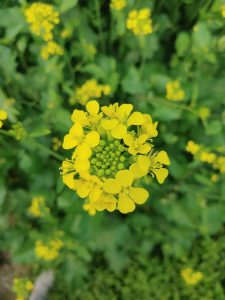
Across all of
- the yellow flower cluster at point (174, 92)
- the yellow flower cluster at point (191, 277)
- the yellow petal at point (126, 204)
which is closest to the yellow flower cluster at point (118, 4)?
the yellow flower cluster at point (174, 92)

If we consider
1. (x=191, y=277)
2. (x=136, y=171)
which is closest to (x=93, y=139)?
(x=136, y=171)

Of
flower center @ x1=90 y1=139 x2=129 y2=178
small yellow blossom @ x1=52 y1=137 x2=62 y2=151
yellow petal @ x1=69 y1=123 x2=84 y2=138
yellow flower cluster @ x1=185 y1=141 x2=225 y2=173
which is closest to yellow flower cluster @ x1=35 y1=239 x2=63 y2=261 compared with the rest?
small yellow blossom @ x1=52 y1=137 x2=62 y2=151

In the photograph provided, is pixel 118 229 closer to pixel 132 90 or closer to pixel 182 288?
pixel 182 288

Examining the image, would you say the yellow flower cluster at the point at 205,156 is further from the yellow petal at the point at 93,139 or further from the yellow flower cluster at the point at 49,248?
the yellow petal at the point at 93,139

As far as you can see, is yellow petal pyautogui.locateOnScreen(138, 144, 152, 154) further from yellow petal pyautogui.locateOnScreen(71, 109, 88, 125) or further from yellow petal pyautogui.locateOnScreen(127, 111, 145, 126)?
yellow petal pyautogui.locateOnScreen(71, 109, 88, 125)

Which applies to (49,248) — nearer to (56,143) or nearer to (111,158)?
(56,143)
